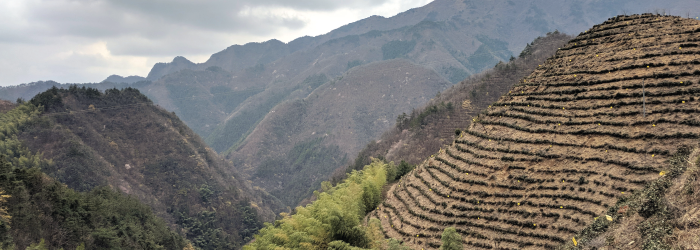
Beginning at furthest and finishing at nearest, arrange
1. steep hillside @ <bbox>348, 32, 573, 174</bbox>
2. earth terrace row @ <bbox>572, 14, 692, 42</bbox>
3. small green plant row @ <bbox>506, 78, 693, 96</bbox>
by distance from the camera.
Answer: steep hillside @ <bbox>348, 32, 573, 174</bbox>
earth terrace row @ <bbox>572, 14, 692, 42</bbox>
small green plant row @ <bbox>506, 78, 693, 96</bbox>

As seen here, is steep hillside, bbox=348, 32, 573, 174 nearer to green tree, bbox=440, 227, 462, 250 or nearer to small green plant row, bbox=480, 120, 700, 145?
small green plant row, bbox=480, 120, 700, 145

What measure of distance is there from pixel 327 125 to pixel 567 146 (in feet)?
492

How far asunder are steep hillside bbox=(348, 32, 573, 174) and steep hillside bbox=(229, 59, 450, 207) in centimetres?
5332

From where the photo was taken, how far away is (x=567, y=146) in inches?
682

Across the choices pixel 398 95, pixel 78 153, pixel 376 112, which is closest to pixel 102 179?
pixel 78 153

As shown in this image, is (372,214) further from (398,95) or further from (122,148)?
(398,95)

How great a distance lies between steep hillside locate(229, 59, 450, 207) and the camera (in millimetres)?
143500

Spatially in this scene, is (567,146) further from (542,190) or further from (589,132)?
(542,190)

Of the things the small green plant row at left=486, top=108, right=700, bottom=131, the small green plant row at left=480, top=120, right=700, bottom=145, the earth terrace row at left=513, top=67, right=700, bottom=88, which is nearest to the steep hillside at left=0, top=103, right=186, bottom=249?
the small green plant row at left=480, top=120, right=700, bottom=145

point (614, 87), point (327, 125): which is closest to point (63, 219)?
point (614, 87)

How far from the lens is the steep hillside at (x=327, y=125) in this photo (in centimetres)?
14350

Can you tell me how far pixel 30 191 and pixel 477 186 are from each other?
3528cm

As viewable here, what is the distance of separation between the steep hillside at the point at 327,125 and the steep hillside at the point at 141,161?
49772 millimetres

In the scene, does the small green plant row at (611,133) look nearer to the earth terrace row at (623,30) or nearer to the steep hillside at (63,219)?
the earth terrace row at (623,30)
